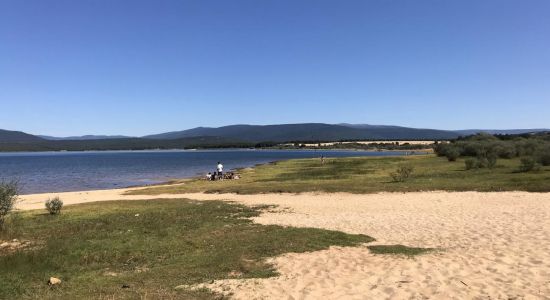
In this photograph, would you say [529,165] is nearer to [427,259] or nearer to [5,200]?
[427,259]

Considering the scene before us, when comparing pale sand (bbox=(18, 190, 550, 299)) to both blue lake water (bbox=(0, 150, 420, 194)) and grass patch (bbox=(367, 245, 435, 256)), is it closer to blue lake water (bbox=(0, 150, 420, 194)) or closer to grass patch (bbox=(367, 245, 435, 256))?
grass patch (bbox=(367, 245, 435, 256))

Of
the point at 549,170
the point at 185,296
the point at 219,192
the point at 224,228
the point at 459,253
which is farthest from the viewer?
the point at 549,170

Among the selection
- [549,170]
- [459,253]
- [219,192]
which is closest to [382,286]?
[459,253]

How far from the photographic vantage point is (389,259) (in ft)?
33.6

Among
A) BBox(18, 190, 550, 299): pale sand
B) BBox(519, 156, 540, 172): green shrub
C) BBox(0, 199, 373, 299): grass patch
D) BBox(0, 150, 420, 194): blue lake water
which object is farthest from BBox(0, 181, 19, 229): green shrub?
BBox(519, 156, 540, 172): green shrub

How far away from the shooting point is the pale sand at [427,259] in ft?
25.9

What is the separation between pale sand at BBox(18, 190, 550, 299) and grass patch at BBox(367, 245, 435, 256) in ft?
1.12

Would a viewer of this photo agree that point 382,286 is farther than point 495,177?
No

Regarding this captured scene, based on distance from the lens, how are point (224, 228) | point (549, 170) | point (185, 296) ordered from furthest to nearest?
point (549, 170) → point (224, 228) → point (185, 296)

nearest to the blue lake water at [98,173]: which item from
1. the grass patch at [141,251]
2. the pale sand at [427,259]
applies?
the grass patch at [141,251]

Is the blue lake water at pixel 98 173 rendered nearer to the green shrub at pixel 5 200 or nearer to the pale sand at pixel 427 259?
the green shrub at pixel 5 200

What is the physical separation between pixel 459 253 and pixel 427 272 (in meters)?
2.07

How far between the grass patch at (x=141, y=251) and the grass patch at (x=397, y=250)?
3.06 ft

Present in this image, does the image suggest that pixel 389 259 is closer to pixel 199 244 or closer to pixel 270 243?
pixel 270 243
